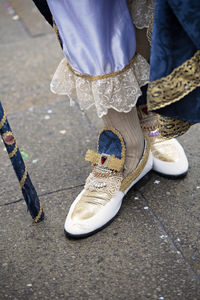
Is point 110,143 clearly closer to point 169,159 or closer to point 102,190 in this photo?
point 102,190

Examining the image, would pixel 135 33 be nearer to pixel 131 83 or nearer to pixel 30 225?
pixel 131 83

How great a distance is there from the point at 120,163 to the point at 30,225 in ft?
1.42

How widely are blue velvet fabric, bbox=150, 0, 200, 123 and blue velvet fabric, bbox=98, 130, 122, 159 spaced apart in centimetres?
44

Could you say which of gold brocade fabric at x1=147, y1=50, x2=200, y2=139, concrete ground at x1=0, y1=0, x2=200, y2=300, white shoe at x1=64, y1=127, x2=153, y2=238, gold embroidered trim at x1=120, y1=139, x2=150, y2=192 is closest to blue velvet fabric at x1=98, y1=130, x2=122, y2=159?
white shoe at x1=64, y1=127, x2=153, y2=238

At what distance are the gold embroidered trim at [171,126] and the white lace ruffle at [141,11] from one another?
35 cm

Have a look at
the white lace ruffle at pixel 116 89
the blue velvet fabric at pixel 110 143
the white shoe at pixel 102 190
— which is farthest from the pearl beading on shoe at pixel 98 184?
the white lace ruffle at pixel 116 89

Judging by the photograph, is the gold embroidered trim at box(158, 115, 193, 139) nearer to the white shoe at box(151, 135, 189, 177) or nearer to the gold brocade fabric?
the gold brocade fabric

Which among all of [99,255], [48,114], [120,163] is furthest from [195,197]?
[48,114]

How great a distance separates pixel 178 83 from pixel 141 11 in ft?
1.30

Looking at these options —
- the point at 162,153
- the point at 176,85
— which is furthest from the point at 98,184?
the point at 176,85

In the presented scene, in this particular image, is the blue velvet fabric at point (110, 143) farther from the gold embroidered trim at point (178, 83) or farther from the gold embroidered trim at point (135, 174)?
the gold embroidered trim at point (178, 83)

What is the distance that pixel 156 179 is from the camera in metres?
1.83

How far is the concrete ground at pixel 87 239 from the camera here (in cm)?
137

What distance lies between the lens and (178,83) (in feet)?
3.86
